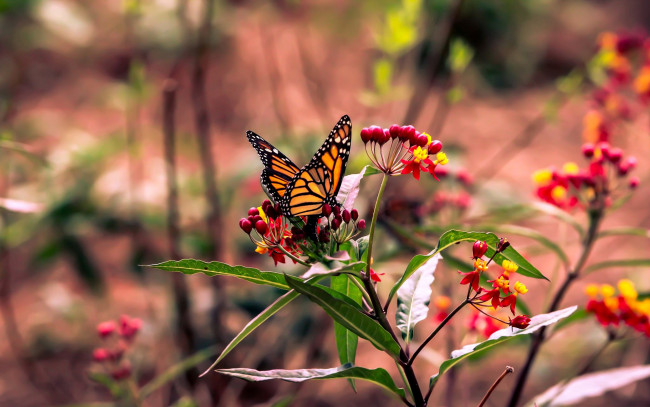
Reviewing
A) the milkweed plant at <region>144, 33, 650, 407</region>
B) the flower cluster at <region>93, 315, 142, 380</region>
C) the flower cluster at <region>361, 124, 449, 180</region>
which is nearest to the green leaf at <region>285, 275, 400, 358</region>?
the milkweed plant at <region>144, 33, 650, 407</region>

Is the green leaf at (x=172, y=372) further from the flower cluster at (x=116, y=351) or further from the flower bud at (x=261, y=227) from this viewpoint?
the flower bud at (x=261, y=227)

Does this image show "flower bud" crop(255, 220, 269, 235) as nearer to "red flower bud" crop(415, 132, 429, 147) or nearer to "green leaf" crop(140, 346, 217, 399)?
"red flower bud" crop(415, 132, 429, 147)

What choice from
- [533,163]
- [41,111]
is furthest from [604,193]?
[41,111]

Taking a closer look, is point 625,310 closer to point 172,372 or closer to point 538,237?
point 538,237

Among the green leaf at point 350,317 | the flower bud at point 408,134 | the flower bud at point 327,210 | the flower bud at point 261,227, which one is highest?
the flower bud at point 408,134

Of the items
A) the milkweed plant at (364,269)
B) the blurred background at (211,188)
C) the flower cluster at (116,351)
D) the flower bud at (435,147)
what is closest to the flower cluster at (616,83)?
the blurred background at (211,188)

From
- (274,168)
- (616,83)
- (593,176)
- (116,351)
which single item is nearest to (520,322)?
(274,168)
